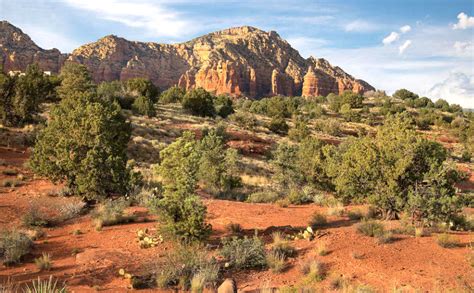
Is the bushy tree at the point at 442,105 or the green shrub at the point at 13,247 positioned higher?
the bushy tree at the point at 442,105

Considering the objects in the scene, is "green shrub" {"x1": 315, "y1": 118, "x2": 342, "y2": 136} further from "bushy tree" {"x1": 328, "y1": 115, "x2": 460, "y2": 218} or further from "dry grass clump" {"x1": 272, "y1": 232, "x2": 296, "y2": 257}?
"dry grass clump" {"x1": 272, "y1": 232, "x2": 296, "y2": 257}

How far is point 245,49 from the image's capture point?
160m

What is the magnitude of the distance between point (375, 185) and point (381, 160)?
97cm

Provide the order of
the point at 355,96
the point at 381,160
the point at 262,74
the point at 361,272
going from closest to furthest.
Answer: the point at 361,272
the point at 381,160
the point at 355,96
the point at 262,74

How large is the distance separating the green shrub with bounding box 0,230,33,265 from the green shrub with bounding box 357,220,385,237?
398 inches

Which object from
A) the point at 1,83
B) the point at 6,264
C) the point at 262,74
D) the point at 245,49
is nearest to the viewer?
the point at 6,264

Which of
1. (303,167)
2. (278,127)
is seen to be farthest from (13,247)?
(278,127)

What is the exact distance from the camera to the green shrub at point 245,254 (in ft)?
33.3

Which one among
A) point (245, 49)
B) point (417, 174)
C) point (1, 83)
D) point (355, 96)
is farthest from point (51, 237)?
point (245, 49)

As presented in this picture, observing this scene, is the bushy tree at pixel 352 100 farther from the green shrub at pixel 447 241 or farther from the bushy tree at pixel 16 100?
the green shrub at pixel 447 241

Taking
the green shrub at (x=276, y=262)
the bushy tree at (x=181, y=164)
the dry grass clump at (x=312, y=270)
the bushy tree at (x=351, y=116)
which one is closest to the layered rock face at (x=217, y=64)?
the bushy tree at (x=351, y=116)

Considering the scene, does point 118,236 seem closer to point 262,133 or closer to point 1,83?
point 1,83

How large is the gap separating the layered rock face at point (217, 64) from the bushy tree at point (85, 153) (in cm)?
11064

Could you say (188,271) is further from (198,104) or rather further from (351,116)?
(351,116)
